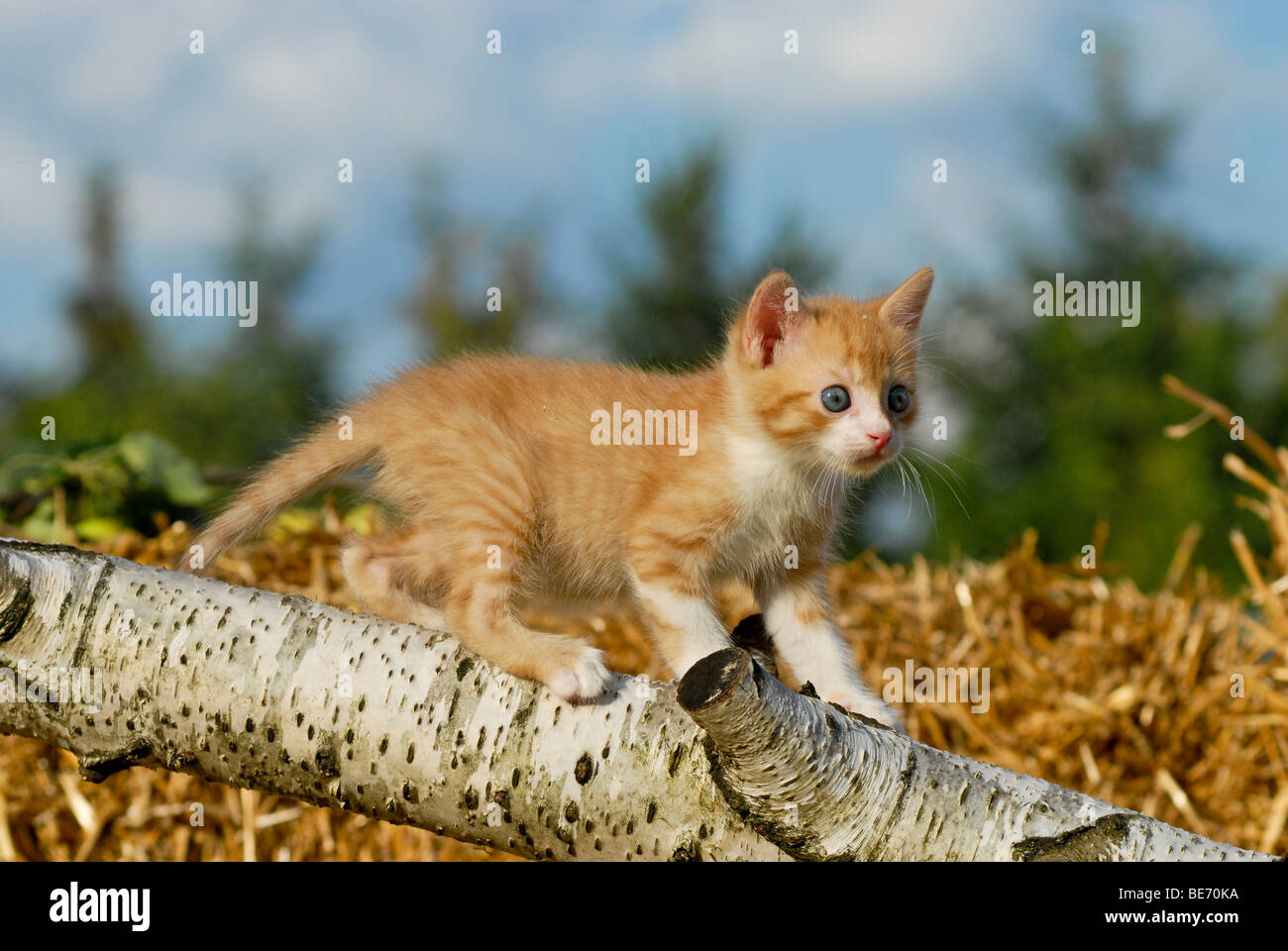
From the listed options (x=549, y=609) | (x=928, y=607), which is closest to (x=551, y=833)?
(x=549, y=609)

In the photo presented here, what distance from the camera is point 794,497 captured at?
2197mm

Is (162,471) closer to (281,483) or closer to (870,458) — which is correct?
(281,483)

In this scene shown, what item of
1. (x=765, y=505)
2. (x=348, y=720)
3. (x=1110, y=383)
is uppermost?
Answer: (x=1110, y=383)

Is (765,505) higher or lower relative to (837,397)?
lower

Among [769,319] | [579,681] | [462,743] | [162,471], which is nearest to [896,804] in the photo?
[579,681]

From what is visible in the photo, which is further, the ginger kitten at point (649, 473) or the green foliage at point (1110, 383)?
the green foliage at point (1110, 383)

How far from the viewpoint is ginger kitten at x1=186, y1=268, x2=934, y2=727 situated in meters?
2.01

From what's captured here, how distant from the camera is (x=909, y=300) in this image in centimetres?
219

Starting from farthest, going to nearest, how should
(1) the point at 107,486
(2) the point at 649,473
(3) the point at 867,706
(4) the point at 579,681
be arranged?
(1) the point at 107,486 < (2) the point at 649,473 < (3) the point at 867,706 < (4) the point at 579,681

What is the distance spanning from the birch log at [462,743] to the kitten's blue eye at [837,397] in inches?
26.6

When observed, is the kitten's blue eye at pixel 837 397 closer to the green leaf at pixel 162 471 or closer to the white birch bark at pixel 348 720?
the white birch bark at pixel 348 720

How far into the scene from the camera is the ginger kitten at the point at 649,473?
2006 millimetres

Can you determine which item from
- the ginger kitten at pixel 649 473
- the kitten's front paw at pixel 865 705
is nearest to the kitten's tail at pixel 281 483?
the ginger kitten at pixel 649 473

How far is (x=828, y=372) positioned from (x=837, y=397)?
0.05 metres
